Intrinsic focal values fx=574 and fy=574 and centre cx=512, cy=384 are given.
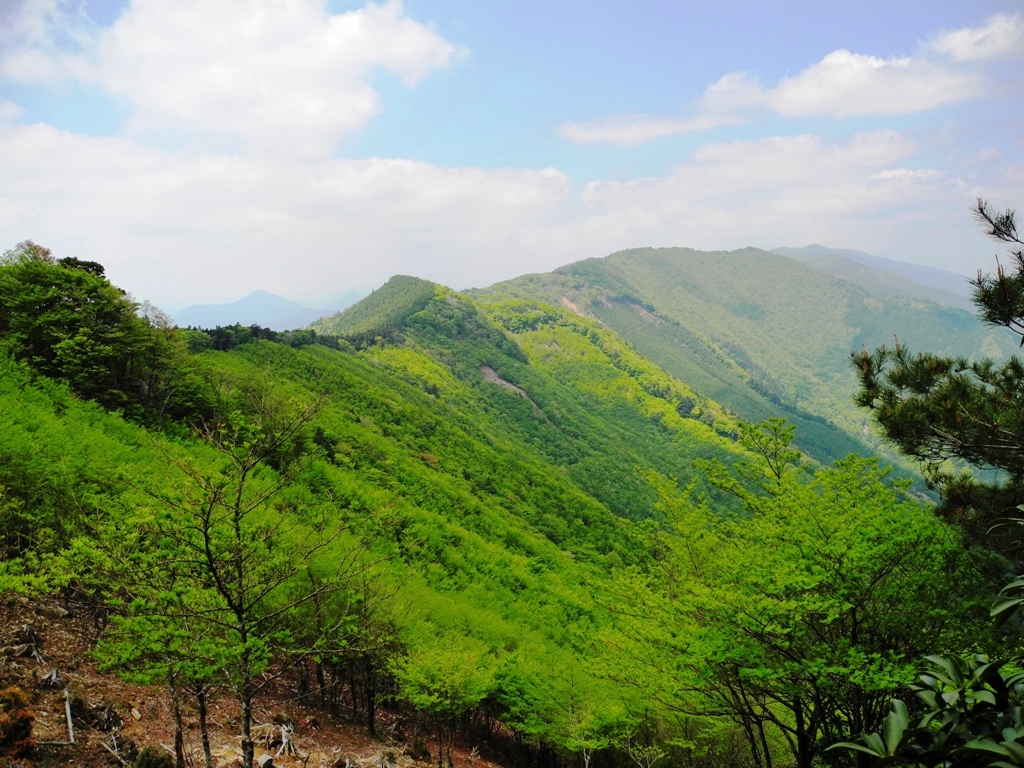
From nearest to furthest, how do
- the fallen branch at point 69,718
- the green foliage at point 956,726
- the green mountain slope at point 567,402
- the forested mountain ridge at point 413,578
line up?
the green foliage at point 956,726, the forested mountain ridge at point 413,578, the fallen branch at point 69,718, the green mountain slope at point 567,402

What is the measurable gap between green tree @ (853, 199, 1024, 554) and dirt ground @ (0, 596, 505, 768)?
41.8 feet

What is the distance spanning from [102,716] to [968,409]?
19758 millimetres

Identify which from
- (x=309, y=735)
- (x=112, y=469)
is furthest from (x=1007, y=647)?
(x=112, y=469)

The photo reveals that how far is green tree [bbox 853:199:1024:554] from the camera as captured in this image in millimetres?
9773

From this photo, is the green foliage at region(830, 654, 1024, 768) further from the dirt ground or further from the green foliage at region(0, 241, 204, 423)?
the green foliage at region(0, 241, 204, 423)

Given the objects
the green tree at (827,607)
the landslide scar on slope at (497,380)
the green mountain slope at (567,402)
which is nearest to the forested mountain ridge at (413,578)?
the green tree at (827,607)

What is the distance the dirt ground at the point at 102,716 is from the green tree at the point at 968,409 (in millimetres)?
12754

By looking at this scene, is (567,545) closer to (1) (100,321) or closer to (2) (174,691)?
(1) (100,321)

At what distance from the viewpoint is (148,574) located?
9.20 metres

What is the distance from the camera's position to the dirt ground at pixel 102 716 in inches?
484

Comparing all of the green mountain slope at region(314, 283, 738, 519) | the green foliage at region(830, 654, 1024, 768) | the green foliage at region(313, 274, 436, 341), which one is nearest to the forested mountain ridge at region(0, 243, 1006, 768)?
the green foliage at region(830, 654, 1024, 768)

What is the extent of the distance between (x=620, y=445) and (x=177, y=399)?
373ft

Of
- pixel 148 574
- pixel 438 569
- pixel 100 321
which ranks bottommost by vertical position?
pixel 438 569

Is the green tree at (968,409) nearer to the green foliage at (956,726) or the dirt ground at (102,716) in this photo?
the green foliage at (956,726)
